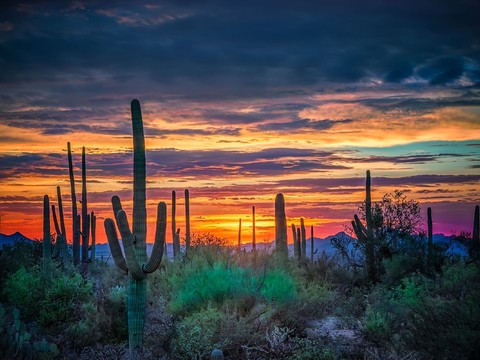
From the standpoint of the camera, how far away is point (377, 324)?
14.9 m

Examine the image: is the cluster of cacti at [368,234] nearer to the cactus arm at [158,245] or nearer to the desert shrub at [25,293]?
the desert shrub at [25,293]

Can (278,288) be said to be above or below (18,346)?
above

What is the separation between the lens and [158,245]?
14.8m

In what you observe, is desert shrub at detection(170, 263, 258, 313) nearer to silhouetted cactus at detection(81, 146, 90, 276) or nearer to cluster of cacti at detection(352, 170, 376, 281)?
cluster of cacti at detection(352, 170, 376, 281)

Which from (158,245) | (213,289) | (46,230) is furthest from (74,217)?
(158,245)

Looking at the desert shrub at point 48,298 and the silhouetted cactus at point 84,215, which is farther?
the silhouetted cactus at point 84,215

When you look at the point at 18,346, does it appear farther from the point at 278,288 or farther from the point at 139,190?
the point at 278,288

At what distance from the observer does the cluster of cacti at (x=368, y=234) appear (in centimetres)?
2755

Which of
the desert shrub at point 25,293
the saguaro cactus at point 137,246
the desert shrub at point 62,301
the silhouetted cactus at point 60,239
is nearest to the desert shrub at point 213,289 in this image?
the saguaro cactus at point 137,246

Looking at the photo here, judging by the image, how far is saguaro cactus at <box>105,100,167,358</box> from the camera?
47.5ft

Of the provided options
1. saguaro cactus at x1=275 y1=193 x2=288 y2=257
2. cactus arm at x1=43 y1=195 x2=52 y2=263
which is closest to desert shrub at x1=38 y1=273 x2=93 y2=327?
saguaro cactus at x1=275 y1=193 x2=288 y2=257

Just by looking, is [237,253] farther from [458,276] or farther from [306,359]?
[306,359]

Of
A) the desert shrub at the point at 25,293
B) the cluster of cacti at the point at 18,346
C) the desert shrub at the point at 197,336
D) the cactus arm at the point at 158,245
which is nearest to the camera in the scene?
the cluster of cacti at the point at 18,346

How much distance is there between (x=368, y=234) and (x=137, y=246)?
16512 mm
